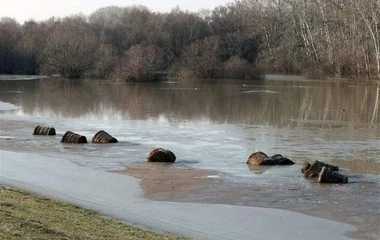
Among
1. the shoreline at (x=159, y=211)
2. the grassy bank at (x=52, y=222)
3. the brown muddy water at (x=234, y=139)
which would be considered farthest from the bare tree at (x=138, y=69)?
the grassy bank at (x=52, y=222)

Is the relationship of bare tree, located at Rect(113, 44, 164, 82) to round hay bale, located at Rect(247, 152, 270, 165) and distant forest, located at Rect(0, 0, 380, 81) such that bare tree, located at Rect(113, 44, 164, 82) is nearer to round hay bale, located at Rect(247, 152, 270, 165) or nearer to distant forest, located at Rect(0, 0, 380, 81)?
distant forest, located at Rect(0, 0, 380, 81)

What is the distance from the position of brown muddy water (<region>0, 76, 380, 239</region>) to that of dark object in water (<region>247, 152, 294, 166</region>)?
392mm

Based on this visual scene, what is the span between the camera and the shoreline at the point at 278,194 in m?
11.9

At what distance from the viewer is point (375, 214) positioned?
11859 mm

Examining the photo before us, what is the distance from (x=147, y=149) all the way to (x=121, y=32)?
250ft

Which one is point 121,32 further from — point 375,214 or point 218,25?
point 375,214

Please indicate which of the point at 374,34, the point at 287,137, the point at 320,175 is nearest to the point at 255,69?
the point at 374,34

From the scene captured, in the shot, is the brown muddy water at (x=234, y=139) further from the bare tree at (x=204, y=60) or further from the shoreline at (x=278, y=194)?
the bare tree at (x=204, y=60)

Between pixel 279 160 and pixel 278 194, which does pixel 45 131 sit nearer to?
pixel 279 160

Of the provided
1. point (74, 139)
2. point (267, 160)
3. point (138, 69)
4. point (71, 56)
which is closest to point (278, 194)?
point (267, 160)

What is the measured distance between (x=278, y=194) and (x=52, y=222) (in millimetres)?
5757

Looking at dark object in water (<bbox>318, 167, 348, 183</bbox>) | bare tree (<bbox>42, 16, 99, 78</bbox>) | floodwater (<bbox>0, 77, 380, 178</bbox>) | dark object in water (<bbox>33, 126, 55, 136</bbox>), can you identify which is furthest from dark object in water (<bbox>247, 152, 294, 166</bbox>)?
bare tree (<bbox>42, 16, 99, 78</bbox>)

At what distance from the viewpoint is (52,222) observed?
9156 millimetres

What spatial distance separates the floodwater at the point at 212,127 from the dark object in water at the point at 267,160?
0.35 meters
